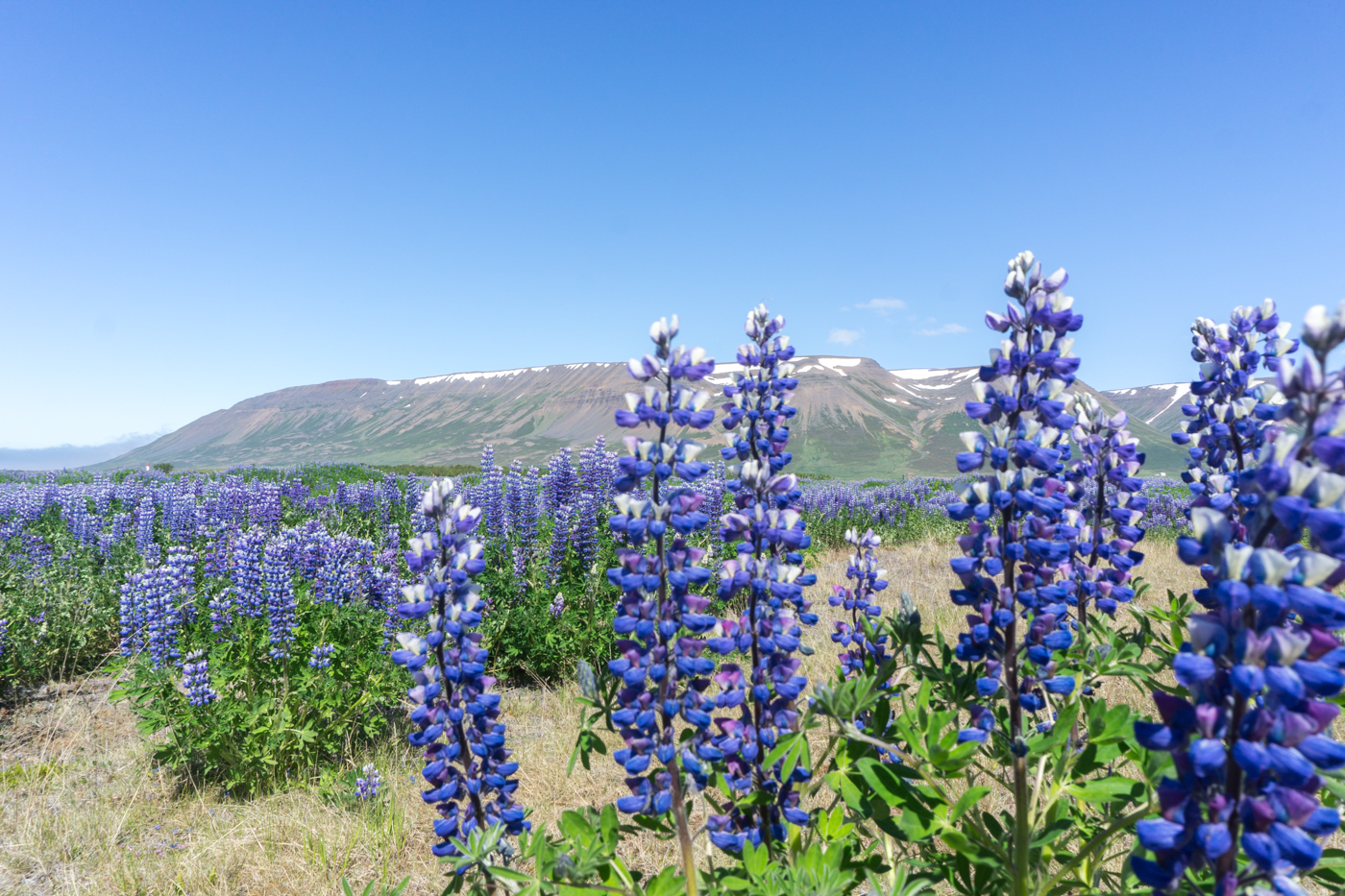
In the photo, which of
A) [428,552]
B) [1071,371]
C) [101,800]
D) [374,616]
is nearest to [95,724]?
[101,800]

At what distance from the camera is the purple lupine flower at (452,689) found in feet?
6.59

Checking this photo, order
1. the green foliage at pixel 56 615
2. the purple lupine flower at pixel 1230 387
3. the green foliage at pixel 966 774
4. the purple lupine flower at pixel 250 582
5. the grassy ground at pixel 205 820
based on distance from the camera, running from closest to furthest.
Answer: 1. the green foliage at pixel 966 774
2. the purple lupine flower at pixel 1230 387
3. the grassy ground at pixel 205 820
4. the purple lupine flower at pixel 250 582
5. the green foliage at pixel 56 615

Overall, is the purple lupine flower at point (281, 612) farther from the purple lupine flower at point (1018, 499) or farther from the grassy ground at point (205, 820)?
the purple lupine flower at point (1018, 499)

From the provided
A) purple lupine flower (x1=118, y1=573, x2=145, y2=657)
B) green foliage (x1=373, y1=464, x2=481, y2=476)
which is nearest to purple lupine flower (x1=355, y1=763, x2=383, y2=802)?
purple lupine flower (x1=118, y1=573, x2=145, y2=657)

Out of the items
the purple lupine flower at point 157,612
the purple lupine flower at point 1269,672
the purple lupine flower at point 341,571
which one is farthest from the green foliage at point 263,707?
the purple lupine flower at point 1269,672

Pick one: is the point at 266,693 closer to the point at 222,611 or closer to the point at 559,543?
the point at 222,611

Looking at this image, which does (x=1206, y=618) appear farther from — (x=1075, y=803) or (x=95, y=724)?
(x=95, y=724)

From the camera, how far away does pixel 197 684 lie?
436 centimetres

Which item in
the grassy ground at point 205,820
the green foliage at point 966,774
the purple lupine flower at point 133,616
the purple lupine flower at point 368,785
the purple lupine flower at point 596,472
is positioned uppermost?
the purple lupine flower at point 596,472

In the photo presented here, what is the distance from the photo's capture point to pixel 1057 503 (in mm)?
1686

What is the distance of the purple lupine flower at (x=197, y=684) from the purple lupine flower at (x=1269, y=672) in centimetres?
511

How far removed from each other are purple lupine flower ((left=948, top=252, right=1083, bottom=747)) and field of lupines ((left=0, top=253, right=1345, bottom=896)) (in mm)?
10

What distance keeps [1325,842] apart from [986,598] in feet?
10.6

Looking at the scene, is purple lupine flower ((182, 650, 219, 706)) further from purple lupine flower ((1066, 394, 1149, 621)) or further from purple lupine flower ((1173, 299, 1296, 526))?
purple lupine flower ((1173, 299, 1296, 526))
